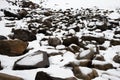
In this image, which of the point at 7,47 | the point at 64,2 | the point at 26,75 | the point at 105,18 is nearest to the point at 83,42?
the point at 7,47

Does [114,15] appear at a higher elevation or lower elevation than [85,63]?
higher

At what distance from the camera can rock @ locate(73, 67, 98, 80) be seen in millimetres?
4896

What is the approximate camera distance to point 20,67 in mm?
5250

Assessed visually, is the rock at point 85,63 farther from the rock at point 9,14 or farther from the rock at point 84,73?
the rock at point 9,14

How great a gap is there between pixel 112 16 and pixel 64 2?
5749 millimetres

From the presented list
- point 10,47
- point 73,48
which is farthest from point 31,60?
point 73,48

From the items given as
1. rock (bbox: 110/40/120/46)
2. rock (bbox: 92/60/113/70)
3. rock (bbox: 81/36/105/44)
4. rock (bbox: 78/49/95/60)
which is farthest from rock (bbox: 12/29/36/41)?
rock (bbox: 92/60/113/70)

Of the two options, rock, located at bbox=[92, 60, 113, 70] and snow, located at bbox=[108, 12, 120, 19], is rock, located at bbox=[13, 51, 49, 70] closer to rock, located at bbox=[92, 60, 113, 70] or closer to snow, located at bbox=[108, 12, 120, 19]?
rock, located at bbox=[92, 60, 113, 70]

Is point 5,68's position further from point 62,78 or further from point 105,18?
point 105,18

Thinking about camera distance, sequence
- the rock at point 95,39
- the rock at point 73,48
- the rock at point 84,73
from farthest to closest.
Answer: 1. the rock at point 95,39
2. the rock at point 73,48
3. the rock at point 84,73

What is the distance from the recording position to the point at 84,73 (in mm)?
4938

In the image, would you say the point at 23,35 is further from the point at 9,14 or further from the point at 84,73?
the point at 9,14

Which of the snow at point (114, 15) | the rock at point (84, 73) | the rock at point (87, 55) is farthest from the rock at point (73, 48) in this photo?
the snow at point (114, 15)

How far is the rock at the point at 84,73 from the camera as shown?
4896mm
